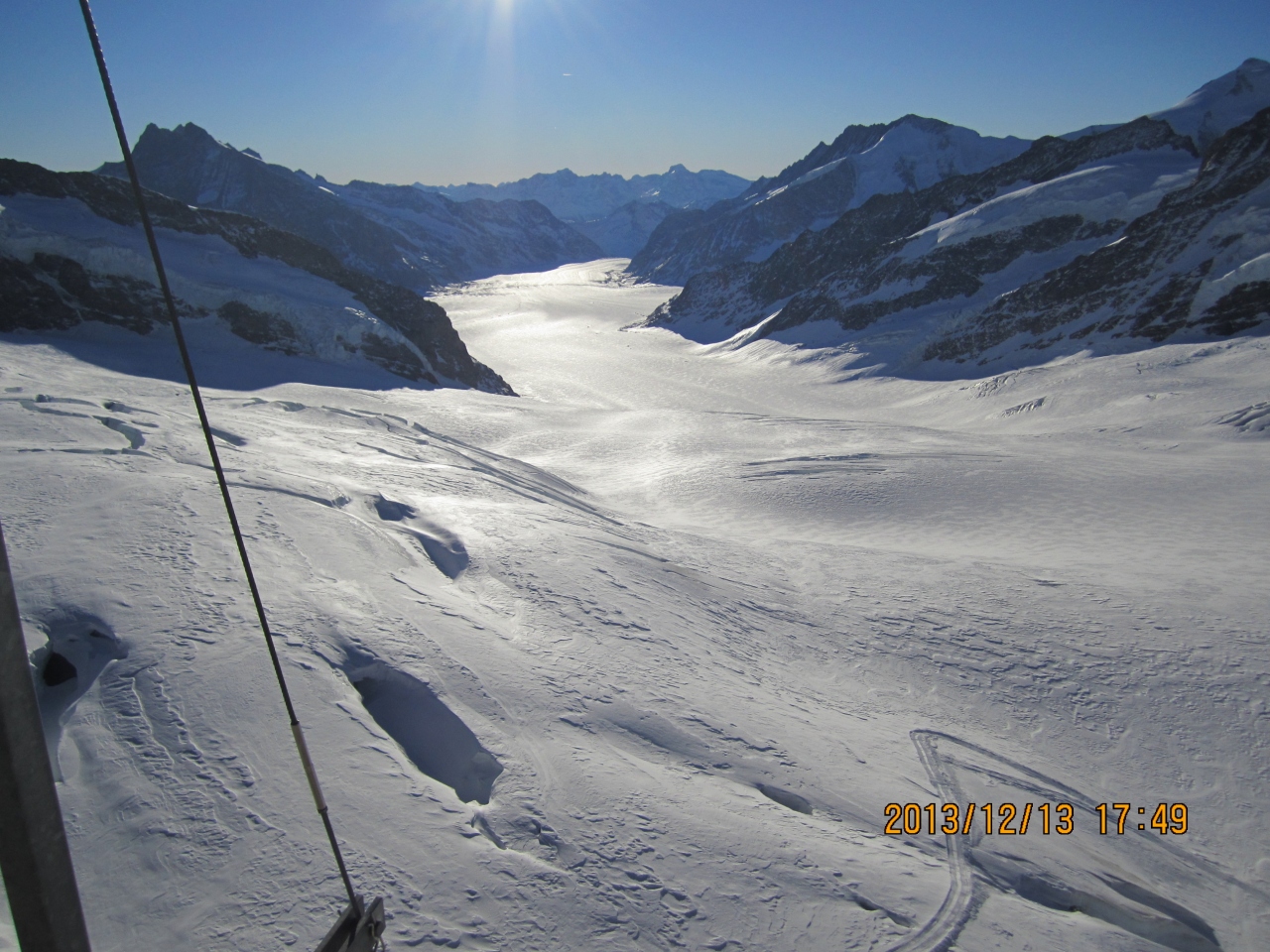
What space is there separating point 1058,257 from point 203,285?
52893 millimetres

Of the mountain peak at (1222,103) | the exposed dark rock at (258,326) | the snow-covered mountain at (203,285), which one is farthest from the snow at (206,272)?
the mountain peak at (1222,103)

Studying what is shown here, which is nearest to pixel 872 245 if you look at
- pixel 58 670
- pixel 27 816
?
pixel 58 670

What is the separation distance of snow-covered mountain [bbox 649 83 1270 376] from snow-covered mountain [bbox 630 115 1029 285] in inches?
2036

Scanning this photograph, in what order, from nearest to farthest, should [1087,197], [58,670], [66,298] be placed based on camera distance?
1. [58,670]
2. [66,298]
3. [1087,197]

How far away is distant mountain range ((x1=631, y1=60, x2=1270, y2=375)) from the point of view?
33.6 metres

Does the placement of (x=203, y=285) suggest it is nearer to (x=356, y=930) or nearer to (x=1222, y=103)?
(x=356, y=930)

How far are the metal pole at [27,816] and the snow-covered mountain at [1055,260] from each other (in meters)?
40.7

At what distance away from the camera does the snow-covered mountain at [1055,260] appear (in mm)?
33375

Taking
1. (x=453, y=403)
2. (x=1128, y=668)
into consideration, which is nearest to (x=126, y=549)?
(x=1128, y=668)

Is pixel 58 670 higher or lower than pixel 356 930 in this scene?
lower

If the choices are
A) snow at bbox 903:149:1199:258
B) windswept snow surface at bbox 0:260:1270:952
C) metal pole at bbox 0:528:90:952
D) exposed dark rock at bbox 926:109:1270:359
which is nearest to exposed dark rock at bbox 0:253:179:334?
windswept snow surface at bbox 0:260:1270:952

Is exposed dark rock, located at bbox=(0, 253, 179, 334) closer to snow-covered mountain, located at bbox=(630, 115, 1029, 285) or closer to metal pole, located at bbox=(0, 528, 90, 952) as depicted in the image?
metal pole, located at bbox=(0, 528, 90, 952)

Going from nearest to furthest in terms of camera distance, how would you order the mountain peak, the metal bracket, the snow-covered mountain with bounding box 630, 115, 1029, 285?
the metal bracket < the mountain peak < the snow-covered mountain with bounding box 630, 115, 1029, 285

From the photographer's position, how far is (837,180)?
133 meters
